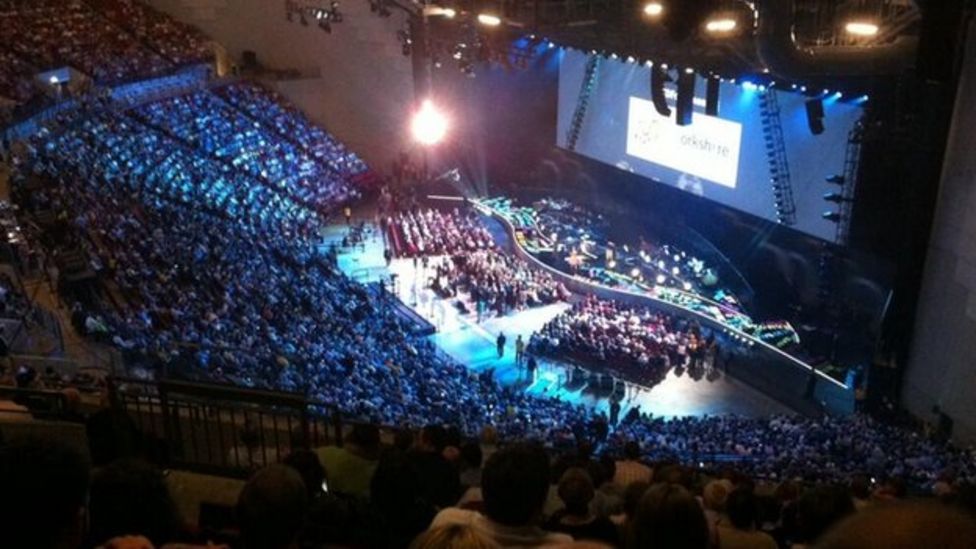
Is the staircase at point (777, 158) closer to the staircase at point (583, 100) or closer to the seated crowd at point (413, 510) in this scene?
the staircase at point (583, 100)

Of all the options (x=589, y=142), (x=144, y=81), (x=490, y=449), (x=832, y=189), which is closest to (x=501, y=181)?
(x=589, y=142)

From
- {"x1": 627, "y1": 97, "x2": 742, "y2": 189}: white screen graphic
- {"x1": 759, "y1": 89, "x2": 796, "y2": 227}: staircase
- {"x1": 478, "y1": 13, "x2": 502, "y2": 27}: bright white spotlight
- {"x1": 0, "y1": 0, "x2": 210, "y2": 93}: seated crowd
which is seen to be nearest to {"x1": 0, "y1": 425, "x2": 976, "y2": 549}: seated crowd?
{"x1": 759, "y1": 89, "x2": 796, "y2": 227}: staircase

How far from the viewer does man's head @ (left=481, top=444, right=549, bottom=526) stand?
2.88m

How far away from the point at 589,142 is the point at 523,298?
6438 mm

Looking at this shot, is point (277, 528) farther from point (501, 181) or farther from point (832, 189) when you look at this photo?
point (501, 181)

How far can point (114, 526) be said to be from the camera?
2703 millimetres

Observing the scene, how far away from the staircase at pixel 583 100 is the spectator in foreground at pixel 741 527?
21.7 metres

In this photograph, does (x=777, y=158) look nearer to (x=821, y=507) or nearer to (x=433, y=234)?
(x=433, y=234)

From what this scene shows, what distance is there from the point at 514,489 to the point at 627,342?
1598cm

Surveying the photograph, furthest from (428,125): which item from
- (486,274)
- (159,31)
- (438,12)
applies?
(159,31)

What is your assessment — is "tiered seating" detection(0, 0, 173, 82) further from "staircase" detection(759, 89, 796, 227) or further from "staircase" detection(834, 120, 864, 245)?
"staircase" detection(834, 120, 864, 245)

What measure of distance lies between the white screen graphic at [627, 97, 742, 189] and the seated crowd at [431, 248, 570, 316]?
4.38 metres

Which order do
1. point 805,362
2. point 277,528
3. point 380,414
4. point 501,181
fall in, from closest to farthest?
point 277,528
point 380,414
point 805,362
point 501,181

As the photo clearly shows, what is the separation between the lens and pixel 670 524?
94.3 inches
